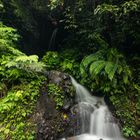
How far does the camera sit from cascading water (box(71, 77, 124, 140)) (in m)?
8.09

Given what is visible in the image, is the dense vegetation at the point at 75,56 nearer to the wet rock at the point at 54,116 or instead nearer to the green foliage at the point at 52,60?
Answer: the green foliage at the point at 52,60

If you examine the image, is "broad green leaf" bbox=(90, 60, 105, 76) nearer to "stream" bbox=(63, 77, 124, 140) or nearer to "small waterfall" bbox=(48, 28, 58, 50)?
"stream" bbox=(63, 77, 124, 140)

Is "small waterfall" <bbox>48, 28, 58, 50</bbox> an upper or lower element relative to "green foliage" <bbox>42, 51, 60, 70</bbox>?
upper

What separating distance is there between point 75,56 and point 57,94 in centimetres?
312

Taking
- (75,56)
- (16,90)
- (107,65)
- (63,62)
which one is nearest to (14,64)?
(16,90)

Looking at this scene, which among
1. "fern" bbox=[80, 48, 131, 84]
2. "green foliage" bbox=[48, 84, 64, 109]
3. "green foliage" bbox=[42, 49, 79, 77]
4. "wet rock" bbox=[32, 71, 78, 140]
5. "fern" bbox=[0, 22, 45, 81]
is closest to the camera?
"wet rock" bbox=[32, 71, 78, 140]

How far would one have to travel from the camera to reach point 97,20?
428 inches

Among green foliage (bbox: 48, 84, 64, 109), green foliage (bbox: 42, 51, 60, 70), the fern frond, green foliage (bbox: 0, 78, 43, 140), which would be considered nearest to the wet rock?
green foliage (bbox: 48, 84, 64, 109)

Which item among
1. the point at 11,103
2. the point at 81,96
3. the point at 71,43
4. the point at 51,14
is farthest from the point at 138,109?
the point at 51,14

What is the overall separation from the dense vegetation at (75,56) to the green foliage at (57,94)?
0.03m

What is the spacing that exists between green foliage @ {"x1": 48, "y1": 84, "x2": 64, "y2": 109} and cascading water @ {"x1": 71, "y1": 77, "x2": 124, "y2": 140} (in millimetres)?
632

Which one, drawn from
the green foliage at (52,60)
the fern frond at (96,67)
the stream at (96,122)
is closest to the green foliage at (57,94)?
the stream at (96,122)

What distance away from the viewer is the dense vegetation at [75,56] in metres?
8.11

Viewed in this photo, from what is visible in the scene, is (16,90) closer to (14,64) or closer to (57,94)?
(14,64)
